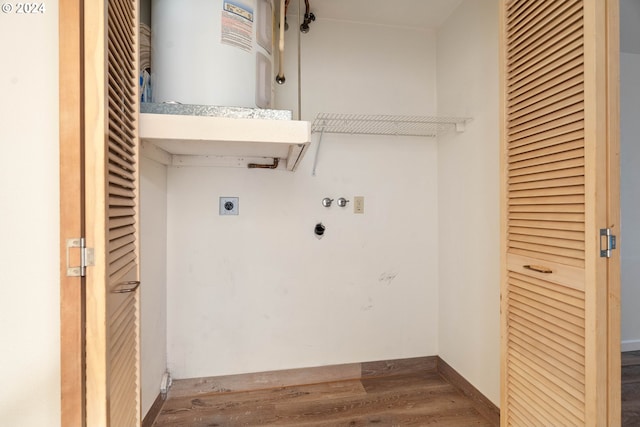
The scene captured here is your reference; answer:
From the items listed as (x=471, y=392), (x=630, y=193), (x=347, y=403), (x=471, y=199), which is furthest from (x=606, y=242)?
(x=630, y=193)

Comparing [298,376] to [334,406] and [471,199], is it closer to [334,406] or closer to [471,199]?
[334,406]

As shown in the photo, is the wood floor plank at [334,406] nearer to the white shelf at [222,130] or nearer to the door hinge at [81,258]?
the door hinge at [81,258]

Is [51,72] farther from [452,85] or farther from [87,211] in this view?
[452,85]

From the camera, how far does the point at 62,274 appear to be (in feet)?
2.59

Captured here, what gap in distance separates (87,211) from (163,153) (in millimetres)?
969

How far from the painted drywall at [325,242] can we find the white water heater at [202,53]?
68 centimetres

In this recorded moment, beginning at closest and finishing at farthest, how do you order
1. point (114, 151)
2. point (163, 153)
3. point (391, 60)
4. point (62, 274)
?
point (62, 274) < point (114, 151) < point (163, 153) < point (391, 60)

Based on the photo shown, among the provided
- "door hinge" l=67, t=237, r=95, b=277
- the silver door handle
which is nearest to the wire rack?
the silver door handle

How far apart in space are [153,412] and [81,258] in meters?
1.27

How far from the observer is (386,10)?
1950mm

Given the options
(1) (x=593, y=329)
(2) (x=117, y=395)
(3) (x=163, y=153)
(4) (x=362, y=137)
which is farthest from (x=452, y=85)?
(2) (x=117, y=395)

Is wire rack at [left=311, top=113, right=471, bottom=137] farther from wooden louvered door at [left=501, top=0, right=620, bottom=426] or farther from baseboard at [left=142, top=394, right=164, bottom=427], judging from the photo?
baseboard at [left=142, top=394, right=164, bottom=427]

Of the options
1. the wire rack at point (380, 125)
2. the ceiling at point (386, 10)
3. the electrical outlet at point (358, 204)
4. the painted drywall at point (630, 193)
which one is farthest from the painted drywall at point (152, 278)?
the painted drywall at point (630, 193)

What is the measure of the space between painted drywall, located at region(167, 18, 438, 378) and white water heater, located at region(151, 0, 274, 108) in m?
0.68
